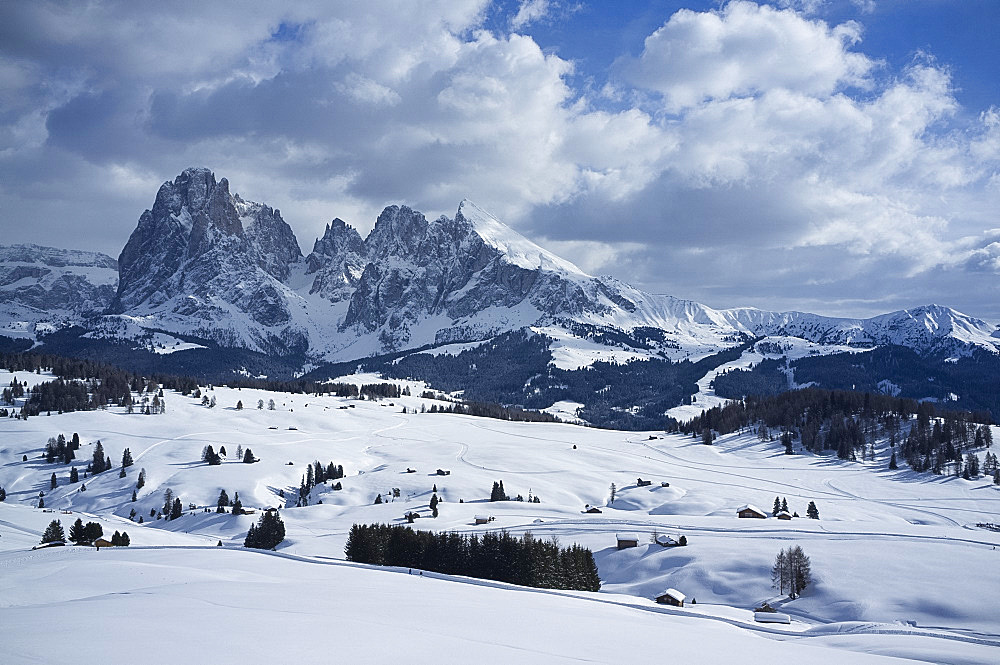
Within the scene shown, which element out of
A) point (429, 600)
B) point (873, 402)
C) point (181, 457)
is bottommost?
point (181, 457)

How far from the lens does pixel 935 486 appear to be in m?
125

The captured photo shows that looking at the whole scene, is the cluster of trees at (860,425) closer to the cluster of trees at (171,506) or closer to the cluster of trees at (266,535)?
the cluster of trees at (266,535)

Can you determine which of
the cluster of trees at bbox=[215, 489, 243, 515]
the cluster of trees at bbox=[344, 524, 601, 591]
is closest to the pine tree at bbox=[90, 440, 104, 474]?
the cluster of trees at bbox=[215, 489, 243, 515]

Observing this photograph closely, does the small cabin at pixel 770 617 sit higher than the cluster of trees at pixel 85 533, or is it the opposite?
the small cabin at pixel 770 617

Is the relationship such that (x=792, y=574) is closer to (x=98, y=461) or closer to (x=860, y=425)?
(x=98, y=461)

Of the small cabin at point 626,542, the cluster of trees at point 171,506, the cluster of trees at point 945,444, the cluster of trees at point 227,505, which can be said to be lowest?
the cluster of trees at point 171,506

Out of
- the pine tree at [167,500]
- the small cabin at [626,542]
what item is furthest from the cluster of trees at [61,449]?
the small cabin at [626,542]

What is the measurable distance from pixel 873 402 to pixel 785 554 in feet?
460

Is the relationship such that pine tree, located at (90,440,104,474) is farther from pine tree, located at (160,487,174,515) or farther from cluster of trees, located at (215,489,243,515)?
cluster of trees, located at (215,489,243,515)

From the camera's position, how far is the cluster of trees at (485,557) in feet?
161

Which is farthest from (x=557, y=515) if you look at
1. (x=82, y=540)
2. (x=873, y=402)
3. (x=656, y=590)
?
(x=873, y=402)

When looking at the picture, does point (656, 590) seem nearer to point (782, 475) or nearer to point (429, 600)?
point (429, 600)

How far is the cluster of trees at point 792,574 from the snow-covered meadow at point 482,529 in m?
1.04

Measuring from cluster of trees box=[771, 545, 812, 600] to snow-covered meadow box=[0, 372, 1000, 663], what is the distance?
3.41 feet
